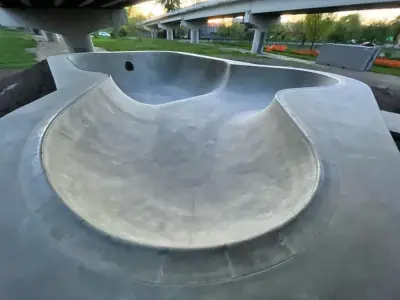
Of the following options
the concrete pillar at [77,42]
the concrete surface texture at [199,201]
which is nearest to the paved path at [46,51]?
the concrete pillar at [77,42]

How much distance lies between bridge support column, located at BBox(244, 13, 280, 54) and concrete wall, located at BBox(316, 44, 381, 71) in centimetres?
967

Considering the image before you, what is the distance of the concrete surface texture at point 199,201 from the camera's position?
2.40m

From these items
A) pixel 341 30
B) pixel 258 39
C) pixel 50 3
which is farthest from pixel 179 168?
pixel 341 30

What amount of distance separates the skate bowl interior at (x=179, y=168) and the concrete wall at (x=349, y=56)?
14810 millimetres

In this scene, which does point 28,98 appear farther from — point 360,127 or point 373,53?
point 373,53

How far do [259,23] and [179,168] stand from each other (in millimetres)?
30384

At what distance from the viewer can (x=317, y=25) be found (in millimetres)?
37688

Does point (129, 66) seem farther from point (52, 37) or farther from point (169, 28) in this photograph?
point (169, 28)

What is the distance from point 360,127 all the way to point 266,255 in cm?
430

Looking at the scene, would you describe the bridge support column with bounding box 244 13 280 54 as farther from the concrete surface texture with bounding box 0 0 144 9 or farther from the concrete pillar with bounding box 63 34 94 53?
the concrete pillar with bounding box 63 34 94 53

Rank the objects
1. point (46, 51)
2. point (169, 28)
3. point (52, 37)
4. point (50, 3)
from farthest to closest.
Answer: point (169, 28) < point (52, 37) < point (46, 51) < point (50, 3)

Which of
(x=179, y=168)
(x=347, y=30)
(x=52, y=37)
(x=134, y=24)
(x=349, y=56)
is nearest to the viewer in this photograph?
(x=179, y=168)

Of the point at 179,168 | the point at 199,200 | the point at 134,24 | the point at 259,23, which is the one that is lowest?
the point at 134,24

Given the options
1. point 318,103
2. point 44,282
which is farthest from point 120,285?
point 318,103
